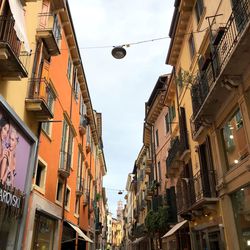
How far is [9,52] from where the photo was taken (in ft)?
26.9

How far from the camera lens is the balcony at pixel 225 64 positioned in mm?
8383

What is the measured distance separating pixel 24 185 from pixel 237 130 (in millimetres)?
7293

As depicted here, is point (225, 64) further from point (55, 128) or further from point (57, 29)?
point (57, 29)

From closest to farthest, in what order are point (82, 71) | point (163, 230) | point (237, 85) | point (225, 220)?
point (237, 85), point (225, 220), point (163, 230), point (82, 71)

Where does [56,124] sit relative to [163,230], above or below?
above

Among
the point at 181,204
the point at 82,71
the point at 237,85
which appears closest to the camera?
the point at 237,85

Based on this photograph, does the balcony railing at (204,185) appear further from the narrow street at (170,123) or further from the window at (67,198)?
the window at (67,198)

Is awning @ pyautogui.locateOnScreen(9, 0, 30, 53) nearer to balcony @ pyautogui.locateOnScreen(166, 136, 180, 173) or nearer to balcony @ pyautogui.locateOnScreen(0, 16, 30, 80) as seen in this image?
balcony @ pyautogui.locateOnScreen(0, 16, 30, 80)

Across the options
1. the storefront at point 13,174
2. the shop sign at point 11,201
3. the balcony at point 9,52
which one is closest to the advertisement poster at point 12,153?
the storefront at point 13,174

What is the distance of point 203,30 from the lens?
44.6ft

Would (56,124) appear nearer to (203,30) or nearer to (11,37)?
(11,37)

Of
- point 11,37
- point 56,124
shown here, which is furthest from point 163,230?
point 11,37

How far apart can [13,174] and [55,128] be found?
19.1 ft

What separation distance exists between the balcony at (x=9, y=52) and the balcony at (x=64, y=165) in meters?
7.78
